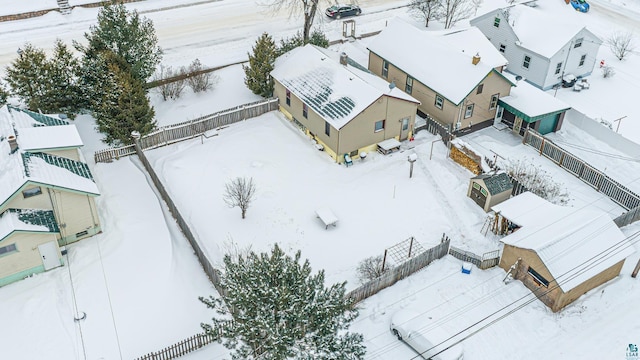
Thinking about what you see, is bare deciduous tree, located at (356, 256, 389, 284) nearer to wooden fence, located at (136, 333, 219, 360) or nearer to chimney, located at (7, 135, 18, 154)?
wooden fence, located at (136, 333, 219, 360)

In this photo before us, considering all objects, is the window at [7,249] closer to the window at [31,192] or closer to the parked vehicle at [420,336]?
the window at [31,192]

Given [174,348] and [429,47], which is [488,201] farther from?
[174,348]

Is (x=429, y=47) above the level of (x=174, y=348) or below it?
above

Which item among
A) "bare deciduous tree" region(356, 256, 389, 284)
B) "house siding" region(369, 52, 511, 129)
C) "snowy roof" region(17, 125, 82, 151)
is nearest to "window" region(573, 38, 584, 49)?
"house siding" region(369, 52, 511, 129)

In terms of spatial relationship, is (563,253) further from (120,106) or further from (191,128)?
(120,106)

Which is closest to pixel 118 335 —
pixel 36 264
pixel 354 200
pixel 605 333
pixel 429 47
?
pixel 36 264

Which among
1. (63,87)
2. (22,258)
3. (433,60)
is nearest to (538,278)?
(433,60)

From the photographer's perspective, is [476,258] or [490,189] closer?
[476,258]
